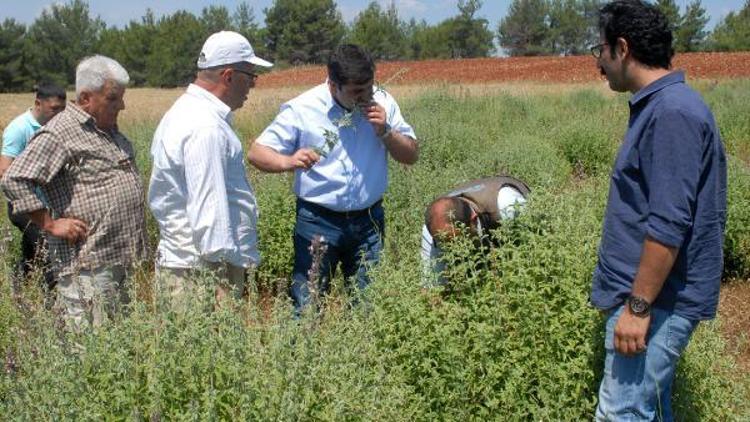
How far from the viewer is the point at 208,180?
316 centimetres

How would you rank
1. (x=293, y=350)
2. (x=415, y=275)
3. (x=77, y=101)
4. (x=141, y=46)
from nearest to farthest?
(x=293, y=350), (x=415, y=275), (x=77, y=101), (x=141, y=46)

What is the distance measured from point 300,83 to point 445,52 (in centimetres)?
3221

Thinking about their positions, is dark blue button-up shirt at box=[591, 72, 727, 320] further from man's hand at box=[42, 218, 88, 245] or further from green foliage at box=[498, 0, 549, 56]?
green foliage at box=[498, 0, 549, 56]

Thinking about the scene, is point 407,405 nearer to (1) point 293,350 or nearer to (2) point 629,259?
(1) point 293,350

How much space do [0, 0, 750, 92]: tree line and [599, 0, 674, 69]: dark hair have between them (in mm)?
53477

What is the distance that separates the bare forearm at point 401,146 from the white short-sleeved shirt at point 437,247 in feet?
1.67

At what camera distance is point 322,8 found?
6638cm

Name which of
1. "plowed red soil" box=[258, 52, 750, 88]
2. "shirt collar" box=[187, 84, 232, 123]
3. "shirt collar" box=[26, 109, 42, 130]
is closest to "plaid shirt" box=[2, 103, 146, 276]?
"shirt collar" box=[187, 84, 232, 123]

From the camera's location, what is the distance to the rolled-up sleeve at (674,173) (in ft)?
7.29

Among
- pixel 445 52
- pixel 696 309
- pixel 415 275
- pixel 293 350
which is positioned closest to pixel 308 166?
pixel 415 275

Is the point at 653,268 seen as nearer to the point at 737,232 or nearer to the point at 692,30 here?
the point at 737,232

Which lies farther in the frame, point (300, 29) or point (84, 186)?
point (300, 29)

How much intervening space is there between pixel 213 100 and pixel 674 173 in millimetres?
1959

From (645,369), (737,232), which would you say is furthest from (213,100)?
(737,232)
